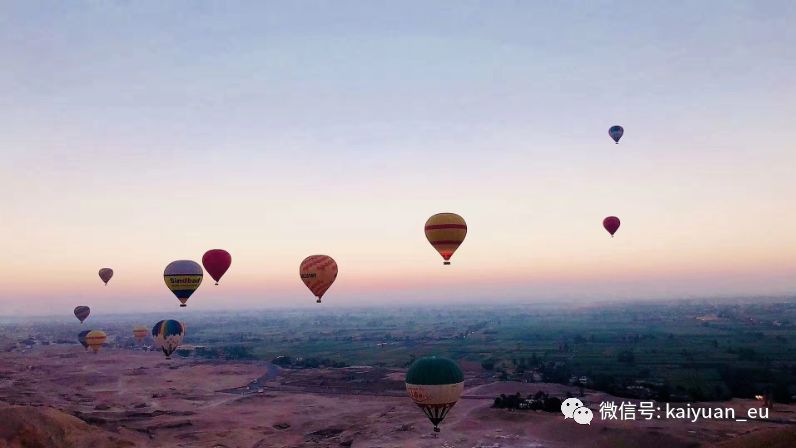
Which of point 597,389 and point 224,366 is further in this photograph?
point 224,366

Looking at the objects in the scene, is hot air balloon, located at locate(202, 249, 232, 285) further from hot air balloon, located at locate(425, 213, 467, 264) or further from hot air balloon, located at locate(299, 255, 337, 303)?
hot air balloon, located at locate(425, 213, 467, 264)

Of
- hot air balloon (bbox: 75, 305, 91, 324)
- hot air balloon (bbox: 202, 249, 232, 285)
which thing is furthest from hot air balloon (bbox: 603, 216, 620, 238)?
hot air balloon (bbox: 75, 305, 91, 324)

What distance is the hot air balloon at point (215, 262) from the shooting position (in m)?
38.2

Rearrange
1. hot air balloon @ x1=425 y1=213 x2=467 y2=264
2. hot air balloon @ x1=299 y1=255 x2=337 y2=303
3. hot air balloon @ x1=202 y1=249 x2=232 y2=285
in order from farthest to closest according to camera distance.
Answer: hot air balloon @ x1=202 y1=249 x2=232 y2=285 < hot air balloon @ x1=299 y1=255 x2=337 y2=303 < hot air balloon @ x1=425 y1=213 x2=467 y2=264

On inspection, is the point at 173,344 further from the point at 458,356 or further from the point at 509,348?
the point at 509,348

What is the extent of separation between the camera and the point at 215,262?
38.2 metres

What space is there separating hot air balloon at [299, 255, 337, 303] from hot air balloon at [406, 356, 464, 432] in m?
12.1

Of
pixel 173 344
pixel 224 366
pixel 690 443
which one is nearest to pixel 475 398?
pixel 690 443

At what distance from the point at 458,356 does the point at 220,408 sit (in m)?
52.0

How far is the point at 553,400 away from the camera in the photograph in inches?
1844

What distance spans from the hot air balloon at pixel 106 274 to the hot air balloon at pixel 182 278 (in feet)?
99.9

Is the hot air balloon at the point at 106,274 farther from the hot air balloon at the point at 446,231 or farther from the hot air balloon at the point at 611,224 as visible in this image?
the hot air balloon at the point at 611,224

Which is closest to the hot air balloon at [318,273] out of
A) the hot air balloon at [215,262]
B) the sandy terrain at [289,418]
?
the hot air balloon at [215,262]

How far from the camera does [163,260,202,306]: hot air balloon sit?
3738 centimetres
